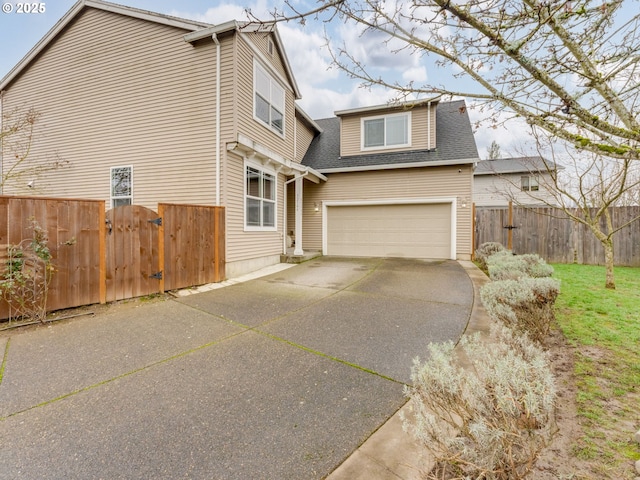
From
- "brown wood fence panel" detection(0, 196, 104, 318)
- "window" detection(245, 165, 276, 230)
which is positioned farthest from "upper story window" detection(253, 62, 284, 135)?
"brown wood fence panel" detection(0, 196, 104, 318)

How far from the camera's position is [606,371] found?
2766 millimetres

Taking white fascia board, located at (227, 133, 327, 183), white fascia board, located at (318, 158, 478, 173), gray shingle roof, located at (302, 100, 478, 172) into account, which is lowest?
white fascia board, located at (227, 133, 327, 183)

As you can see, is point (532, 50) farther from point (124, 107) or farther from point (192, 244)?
point (124, 107)

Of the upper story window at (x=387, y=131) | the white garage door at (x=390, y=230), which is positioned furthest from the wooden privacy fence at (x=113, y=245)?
the upper story window at (x=387, y=131)

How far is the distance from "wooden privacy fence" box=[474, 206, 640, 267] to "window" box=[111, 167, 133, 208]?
37.2 ft

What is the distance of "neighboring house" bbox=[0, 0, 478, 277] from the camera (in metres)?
7.32

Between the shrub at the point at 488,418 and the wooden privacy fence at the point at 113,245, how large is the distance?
5093 mm

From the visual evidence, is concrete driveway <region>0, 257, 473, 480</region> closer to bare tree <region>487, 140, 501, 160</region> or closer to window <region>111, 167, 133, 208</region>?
window <region>111, 167, 133, 208</region>

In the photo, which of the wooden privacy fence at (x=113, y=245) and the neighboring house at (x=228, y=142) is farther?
the neighboring house at (x=228, y=142)

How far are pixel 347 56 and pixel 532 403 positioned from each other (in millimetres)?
2952

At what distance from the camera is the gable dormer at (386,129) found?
435 inches

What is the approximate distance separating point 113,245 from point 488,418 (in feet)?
18.4

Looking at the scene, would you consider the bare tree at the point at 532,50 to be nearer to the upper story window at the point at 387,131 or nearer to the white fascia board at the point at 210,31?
the white fascia board at the point at 210,31

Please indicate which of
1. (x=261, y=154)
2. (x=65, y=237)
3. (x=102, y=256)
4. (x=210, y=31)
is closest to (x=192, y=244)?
(x=102, y=256)
